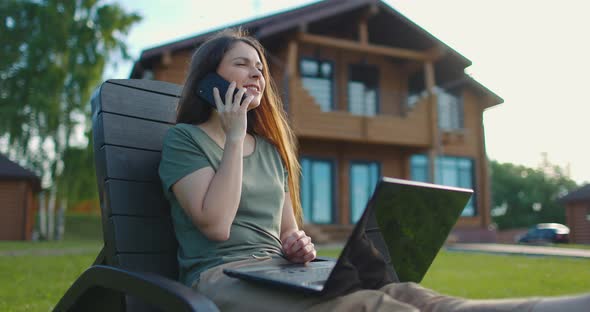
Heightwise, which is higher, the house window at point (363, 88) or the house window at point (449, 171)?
the house window at point (363, 88)

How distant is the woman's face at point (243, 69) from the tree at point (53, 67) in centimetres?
1708

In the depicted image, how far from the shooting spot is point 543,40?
339 centimetres

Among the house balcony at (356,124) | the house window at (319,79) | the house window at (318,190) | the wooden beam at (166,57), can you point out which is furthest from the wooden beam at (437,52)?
the wooden beam at (166,57)

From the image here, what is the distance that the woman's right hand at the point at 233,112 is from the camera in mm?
1767

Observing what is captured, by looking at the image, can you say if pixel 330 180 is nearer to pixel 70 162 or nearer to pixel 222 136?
pixel 70 162

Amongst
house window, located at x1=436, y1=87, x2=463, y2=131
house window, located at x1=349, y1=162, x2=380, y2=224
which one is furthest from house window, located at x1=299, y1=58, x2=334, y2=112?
house window, located at x1=436, y1=87, x2=463, y2=131

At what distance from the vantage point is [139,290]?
1.58 m

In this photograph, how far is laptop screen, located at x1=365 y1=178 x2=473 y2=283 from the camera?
53.8 inches

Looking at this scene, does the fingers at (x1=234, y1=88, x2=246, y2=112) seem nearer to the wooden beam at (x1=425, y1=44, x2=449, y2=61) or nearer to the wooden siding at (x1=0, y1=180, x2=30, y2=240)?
the wooden beam at (x1=425, y1=44, x2=449, y2=61)

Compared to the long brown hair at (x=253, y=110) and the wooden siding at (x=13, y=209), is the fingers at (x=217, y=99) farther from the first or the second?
the wooden siding at (x=13, y=209)

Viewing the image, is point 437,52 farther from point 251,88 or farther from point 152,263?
point 152,263

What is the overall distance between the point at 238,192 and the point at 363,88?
49.0 feet

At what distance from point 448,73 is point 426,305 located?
17498 millimetres

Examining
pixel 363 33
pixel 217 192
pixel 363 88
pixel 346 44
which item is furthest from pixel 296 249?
pixel 363 88
